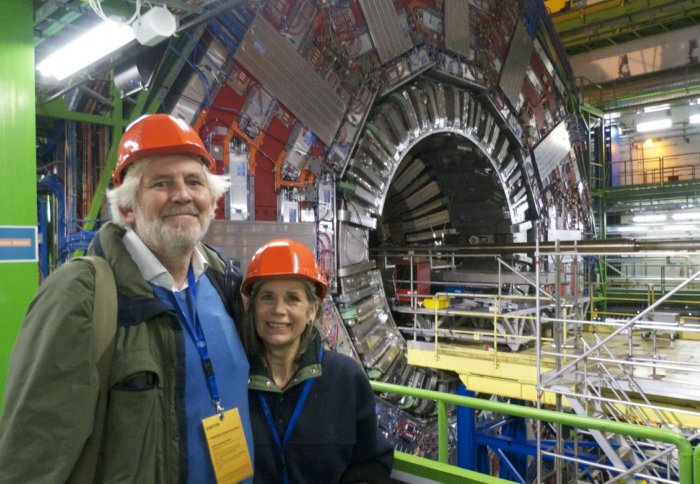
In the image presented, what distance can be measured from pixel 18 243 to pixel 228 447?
2363mm

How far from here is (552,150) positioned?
981 cm

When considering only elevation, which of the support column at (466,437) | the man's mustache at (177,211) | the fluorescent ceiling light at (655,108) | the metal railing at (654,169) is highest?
the fluorescent ceiling light at (655,108)

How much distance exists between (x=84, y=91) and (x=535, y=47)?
7614 mm

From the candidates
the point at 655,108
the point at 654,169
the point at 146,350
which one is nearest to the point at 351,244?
the point at 146,350

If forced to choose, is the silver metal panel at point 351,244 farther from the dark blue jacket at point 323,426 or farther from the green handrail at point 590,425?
the dark blue jacket at point 323,426

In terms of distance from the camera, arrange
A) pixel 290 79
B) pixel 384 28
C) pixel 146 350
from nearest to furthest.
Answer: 1. pixel 146 350
2. pixel 290 79
3. pixel 384 28


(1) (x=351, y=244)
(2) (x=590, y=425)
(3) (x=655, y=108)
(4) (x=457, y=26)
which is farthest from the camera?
(3) (x=655, y=108)

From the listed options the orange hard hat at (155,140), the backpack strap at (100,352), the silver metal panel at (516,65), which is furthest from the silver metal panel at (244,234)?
the silver metal panel at (516,65)

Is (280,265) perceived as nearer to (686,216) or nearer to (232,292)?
(232,292)

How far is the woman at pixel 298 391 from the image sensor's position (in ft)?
5.65

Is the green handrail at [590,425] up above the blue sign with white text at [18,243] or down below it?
below

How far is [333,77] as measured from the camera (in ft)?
18.1

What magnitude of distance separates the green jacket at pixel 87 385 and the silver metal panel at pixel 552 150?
864 cm

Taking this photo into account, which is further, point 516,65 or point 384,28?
point 516,65
